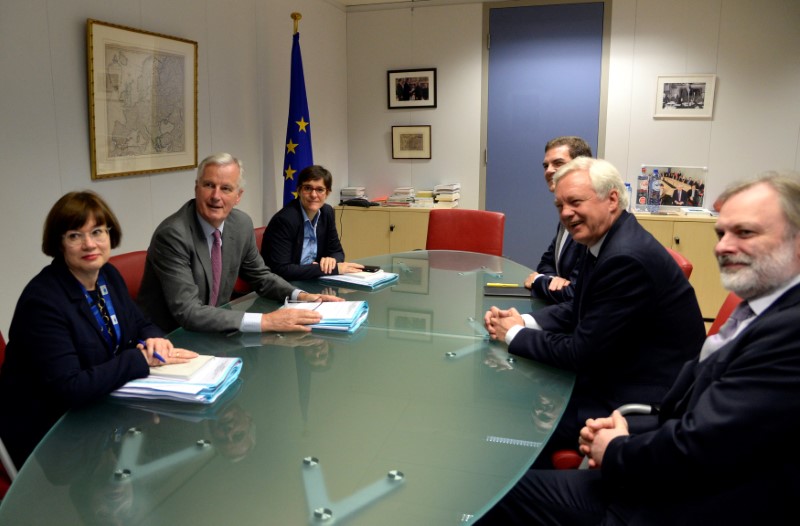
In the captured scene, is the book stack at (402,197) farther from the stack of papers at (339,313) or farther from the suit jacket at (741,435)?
the suit jacket at (741,435)

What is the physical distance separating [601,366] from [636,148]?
396 cm

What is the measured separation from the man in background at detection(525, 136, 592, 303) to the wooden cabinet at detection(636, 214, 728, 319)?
78.7 inches

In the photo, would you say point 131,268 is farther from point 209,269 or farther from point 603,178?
point 603,178

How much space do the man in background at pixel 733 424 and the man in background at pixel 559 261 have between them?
105 centimetres

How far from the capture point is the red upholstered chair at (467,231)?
411 centimetres

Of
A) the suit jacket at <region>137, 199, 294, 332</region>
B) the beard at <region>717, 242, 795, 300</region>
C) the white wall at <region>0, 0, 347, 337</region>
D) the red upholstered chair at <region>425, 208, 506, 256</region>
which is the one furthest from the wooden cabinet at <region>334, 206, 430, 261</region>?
the beard at <region>717, 242, 795, 300</region>

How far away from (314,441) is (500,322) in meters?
0.90

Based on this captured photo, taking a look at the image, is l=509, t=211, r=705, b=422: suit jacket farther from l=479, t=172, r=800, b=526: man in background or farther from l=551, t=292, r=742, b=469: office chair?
l=479, t=172, r=800, b=526: man in background

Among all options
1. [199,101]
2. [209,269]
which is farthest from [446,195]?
[209,269]

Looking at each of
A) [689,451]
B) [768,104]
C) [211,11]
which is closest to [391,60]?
[211,11]

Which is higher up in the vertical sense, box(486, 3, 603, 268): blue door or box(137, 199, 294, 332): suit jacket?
box(486, 3, 603, 268): blue door

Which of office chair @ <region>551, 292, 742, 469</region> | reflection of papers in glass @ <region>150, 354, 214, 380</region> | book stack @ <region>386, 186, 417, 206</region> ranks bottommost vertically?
office chair @ <region>551, 292, 742, 469</region>

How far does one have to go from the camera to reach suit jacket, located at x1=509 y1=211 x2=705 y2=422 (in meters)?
1.87

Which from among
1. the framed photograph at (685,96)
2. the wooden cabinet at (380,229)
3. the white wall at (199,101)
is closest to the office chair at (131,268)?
the white wall at (199,101)
